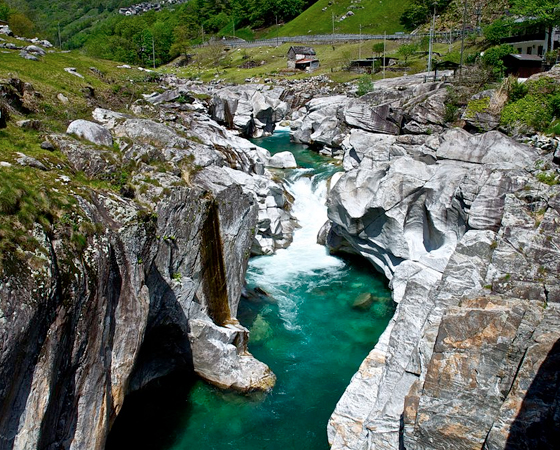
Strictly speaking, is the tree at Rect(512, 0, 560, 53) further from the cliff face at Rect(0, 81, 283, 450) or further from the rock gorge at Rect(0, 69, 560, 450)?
the cliff face at Rect(0, 81, 283, 450)

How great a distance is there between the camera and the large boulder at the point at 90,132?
20.7 metres

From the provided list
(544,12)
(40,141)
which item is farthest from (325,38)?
(40,141)

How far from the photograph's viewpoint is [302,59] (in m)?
91.4

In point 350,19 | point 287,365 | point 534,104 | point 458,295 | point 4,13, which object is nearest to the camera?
point 458,295

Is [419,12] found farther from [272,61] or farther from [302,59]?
[272,61]

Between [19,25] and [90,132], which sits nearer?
[90,132]

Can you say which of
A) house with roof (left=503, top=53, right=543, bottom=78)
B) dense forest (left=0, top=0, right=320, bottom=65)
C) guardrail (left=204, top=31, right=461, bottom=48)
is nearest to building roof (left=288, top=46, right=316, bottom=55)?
guardrail (left=204, top=31, right=461, bottom=48)

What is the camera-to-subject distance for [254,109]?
2333 inches

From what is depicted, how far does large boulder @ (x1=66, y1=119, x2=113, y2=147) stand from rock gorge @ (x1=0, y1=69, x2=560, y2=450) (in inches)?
2.8

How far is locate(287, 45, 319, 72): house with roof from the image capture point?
88875 mm

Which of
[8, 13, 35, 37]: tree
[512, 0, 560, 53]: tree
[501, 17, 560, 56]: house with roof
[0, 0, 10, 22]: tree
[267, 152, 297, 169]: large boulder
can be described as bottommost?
[267, 152, 297, 169]: large boulder

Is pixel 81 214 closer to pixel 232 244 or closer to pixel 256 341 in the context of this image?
pixel 232 244

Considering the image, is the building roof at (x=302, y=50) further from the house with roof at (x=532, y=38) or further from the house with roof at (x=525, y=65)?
the house with roof at (x=525, y=65)

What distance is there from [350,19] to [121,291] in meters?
125
